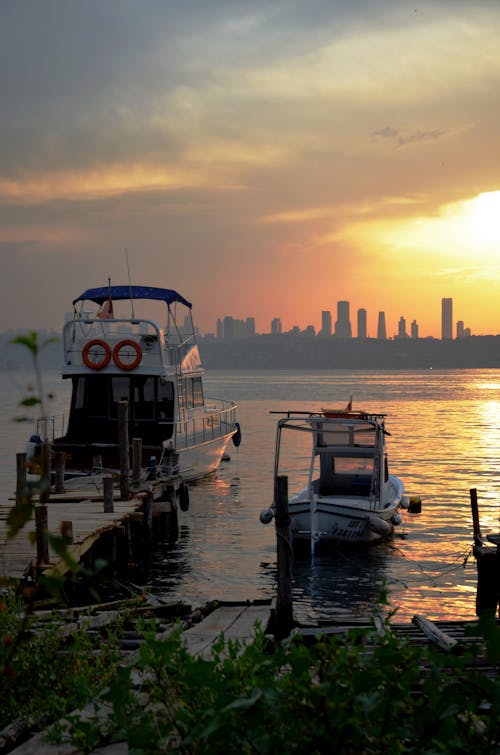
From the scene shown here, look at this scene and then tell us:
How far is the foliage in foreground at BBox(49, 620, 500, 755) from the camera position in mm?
4492

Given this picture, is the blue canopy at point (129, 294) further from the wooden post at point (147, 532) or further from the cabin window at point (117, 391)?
the wooden post at point (147, 532)

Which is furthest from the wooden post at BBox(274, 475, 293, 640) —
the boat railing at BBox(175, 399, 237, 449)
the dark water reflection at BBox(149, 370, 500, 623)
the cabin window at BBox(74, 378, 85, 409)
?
the cabin window at BBox(74, 378, 85, 409)

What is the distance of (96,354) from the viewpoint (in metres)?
31.5

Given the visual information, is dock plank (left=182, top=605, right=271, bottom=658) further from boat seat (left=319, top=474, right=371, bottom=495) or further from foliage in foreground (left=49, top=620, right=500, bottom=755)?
boat seat (left=319, top=474, right=371, bottom=495)

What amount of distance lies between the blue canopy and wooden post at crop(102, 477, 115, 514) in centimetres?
1334

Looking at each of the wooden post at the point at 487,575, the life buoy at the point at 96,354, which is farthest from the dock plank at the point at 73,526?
the wooden post at the point at 487,575

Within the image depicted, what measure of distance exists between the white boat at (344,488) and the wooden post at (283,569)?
7974mm

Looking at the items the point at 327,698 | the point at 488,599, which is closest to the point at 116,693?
the point at 327,698

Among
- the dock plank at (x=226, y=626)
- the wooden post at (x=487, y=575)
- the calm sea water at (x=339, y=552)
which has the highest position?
the dock plank at (x=226, y=626)

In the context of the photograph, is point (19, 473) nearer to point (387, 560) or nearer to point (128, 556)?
point (128, 556)

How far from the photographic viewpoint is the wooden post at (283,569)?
13.0 m

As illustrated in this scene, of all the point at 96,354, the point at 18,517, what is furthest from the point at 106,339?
the point at 18,517

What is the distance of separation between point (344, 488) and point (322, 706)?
70.5ft

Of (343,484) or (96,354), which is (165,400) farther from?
(343,484)
